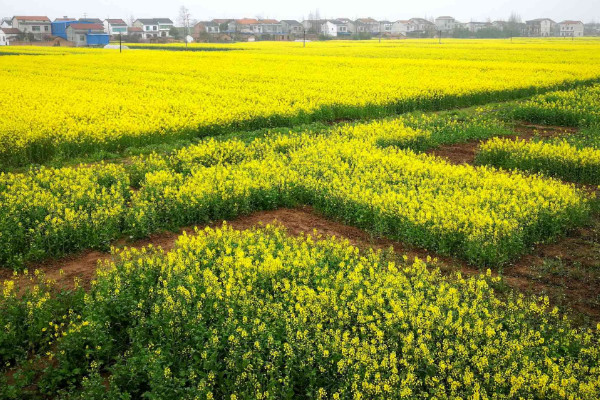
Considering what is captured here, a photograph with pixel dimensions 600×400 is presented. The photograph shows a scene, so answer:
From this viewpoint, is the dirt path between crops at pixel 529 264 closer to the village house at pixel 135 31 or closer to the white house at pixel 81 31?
the white house at pixel 81 31

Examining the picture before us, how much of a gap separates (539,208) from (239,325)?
22.1ft

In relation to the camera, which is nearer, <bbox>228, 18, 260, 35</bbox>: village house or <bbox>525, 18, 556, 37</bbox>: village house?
<bbox>228, 18, 260, 35</bbox>: village house

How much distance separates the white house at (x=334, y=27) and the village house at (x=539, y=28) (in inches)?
2318

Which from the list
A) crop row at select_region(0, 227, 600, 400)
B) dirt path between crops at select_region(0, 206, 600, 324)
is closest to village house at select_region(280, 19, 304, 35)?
dirt path between crops at select_region(0, 206, 600, 324)

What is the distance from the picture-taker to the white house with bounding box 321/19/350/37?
146m

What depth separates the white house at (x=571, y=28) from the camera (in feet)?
553

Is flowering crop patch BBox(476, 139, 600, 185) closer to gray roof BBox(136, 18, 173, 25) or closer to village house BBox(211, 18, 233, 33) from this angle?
village house BBox(211, 18, 233, 33)

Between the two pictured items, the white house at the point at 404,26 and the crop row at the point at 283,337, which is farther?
the white house at the point at 404,26

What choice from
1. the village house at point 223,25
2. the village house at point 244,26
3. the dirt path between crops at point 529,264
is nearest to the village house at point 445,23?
the village house at point 244,26

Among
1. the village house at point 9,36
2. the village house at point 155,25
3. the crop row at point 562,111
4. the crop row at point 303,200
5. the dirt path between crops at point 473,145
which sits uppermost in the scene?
the village house at point 155,25

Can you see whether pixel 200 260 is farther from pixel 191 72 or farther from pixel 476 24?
pixel 476 24

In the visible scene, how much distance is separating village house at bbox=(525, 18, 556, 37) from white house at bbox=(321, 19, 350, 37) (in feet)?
193

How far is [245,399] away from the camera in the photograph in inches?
193

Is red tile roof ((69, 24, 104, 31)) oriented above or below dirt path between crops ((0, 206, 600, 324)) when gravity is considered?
above
